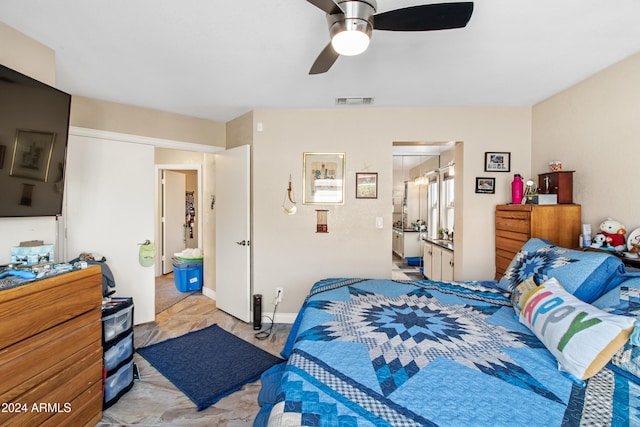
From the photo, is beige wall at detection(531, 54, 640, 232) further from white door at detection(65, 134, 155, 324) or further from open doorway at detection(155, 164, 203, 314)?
open doorway at detection(155, 164, 203, 314)

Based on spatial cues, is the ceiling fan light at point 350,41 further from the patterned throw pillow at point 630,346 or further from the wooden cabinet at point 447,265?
the wooden cabinet at point 447,265

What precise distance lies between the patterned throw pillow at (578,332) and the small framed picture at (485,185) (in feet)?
6.19

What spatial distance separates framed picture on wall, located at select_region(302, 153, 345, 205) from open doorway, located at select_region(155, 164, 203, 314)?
238 cm

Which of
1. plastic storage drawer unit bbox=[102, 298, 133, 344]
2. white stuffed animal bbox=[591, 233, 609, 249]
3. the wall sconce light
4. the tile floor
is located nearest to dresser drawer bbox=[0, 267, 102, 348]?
plastic storage drawer unit bbox=[102, 298, 133, 344]

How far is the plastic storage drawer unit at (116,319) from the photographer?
199cm

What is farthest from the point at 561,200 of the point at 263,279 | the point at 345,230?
the point at 263,279

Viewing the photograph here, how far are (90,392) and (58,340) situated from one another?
1.56ft

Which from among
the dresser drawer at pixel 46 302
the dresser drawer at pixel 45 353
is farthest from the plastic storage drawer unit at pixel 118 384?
the dresser drawer at pixel 46 302

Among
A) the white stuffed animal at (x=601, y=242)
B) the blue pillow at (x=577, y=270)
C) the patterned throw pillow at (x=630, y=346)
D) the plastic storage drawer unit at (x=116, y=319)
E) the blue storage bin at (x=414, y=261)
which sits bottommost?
the blue storage bin at (x=414, y=261)

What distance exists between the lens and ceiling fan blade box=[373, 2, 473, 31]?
127 cm

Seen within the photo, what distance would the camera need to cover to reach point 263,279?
11.0 ft

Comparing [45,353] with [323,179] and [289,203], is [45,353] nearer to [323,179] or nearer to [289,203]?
[289,203]

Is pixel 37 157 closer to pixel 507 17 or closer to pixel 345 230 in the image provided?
pixel 345 230

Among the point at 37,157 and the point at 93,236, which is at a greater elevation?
the point at 37,157
